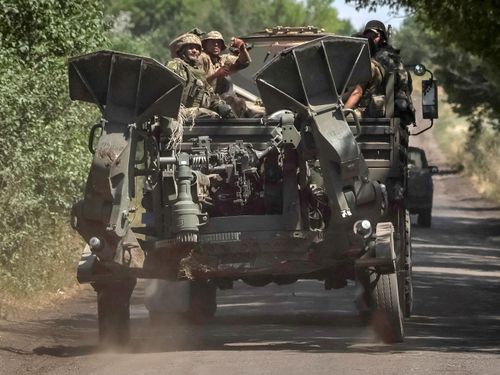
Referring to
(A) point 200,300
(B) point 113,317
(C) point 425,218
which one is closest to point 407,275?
(A) point 200,300

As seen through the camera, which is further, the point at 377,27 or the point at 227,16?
the point at 227,16

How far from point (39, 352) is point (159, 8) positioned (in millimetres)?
93603

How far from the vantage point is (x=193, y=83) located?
1386cm

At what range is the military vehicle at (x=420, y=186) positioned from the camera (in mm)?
33281

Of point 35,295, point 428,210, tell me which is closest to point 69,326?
point 35,295

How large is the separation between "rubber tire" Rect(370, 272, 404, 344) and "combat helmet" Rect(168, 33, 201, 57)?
8.96 ft

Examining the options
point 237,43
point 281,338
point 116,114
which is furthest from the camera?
point 237,43

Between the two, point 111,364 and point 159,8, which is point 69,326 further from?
point 159,8

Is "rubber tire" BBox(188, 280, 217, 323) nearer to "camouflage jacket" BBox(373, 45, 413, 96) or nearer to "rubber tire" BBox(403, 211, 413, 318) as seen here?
"rubber tire" BBox(403, 211, 413, 318)

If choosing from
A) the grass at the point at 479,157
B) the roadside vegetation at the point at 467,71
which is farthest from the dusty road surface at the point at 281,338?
the grass at the point at 479,157

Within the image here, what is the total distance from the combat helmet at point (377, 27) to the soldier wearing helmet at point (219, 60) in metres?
1.53

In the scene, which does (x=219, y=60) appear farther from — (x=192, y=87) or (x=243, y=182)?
(x=243, y=182)

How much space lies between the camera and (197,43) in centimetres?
1430

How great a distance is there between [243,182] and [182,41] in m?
1.95
